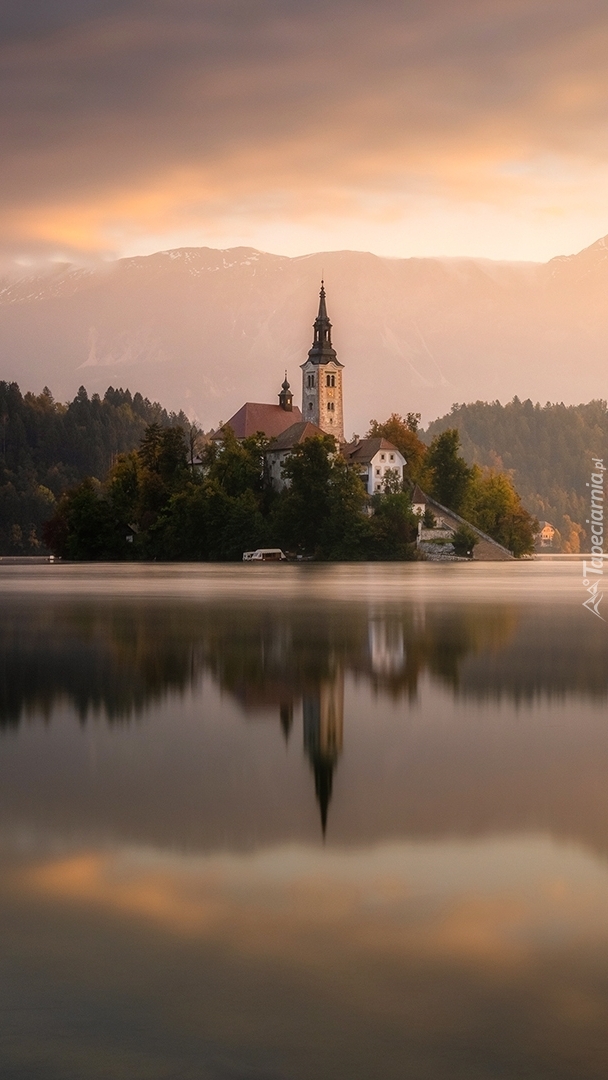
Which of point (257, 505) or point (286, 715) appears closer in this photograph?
point (286, 715)

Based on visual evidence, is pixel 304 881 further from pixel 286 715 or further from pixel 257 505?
pixel 257 505

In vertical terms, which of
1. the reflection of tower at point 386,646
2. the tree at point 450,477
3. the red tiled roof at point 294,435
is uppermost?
the red tiled roof at point 294,435

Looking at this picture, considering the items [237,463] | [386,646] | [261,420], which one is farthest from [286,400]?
[386,646]

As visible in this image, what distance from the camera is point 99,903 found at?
25.4ft

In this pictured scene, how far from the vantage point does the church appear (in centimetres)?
→ 14000

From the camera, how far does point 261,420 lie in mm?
162125

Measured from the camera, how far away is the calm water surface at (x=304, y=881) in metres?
A: 5.85

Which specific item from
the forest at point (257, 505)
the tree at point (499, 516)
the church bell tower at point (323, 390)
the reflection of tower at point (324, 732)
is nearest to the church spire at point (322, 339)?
the church bell tower at point (323, 390)

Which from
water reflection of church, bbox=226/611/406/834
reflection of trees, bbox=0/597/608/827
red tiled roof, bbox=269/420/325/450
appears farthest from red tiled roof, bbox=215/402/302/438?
water reflection of church, bbox=226/611/406/834

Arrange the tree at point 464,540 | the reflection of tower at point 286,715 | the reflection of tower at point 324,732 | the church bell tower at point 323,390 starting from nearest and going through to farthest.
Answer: the reflection of tower at point 324,732 → the reflection of tower at point 286,715 → the tree at point 464,540 → the church bell tower at point 323,390

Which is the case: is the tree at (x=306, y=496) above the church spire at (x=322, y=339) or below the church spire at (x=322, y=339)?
below

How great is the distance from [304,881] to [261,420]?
15497 cm

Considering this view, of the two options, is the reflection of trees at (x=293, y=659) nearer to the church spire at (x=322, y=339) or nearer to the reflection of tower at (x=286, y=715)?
the reflection of tower at (x=286, y=715)

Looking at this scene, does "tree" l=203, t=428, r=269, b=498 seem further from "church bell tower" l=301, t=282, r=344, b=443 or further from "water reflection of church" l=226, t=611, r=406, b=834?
"water reflection of church" l=226, t=611, r=406, b=834
